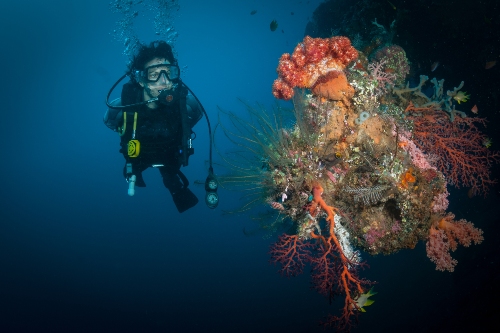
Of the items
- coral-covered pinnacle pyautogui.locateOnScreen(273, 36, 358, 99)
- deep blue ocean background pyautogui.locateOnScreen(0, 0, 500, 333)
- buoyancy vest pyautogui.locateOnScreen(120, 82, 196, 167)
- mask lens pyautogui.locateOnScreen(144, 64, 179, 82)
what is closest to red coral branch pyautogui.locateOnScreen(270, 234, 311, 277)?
deep blue ocean background pyautogui.locateOnScreen(0, 0, 500, 333)

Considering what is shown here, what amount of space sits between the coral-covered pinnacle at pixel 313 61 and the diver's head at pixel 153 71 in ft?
12.3

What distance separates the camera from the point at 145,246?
41.8 meters

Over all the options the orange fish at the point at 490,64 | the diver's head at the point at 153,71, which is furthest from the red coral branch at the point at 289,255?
the orange fish at the point at 490,64

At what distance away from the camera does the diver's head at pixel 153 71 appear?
6.63 meters

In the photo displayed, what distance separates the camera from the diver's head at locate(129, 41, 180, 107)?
663 cm

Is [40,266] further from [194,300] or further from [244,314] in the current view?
[244,314]

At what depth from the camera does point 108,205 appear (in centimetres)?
6234

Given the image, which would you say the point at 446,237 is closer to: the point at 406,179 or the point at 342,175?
the point at 406,179

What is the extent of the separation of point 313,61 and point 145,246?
44066mm

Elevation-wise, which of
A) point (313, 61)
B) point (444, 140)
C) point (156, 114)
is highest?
point (156, 114)

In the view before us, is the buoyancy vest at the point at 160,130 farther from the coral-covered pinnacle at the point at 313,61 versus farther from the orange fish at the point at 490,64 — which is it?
the orange fish at the point at 490,64

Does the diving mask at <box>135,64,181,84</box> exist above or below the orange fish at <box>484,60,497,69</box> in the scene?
above

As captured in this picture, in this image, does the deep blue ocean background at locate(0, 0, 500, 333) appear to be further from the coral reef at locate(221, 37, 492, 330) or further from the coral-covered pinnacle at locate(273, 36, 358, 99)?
the coral reef at locate(221, 37, 492, 330)

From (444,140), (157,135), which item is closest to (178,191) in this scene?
(157,135)
